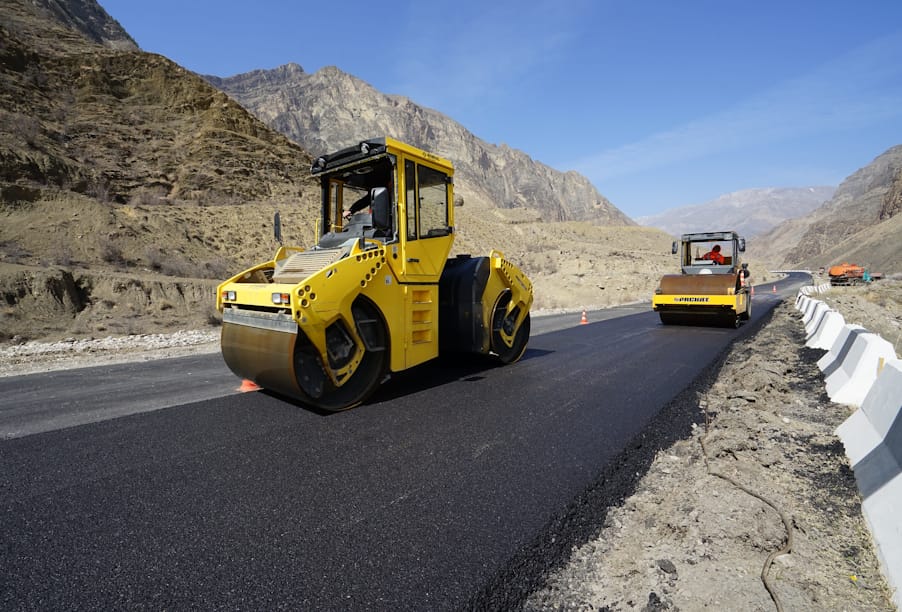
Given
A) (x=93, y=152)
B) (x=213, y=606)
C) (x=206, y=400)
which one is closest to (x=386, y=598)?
(x=213, y=606)

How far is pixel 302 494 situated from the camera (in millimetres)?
2885

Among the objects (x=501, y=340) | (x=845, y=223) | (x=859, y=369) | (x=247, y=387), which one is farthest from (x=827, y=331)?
(x=845, y=223)

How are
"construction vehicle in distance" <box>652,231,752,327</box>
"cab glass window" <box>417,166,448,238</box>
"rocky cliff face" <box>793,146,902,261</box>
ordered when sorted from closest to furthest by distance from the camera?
"cab glass window" <box>417,166,448,238</box> < "construction vehicle in distance" <box>652,231,752,327</box> < "rocky cliff face" <box>793,146,902,261</box>

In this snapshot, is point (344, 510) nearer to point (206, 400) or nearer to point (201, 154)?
point (206, 400)

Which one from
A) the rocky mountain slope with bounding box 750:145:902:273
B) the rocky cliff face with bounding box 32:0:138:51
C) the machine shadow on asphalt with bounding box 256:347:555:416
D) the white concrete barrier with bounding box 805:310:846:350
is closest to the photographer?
the machine shadow on asphalt with bounding box 256:347:555:416

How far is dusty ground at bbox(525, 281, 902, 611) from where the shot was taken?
1944 millimetres

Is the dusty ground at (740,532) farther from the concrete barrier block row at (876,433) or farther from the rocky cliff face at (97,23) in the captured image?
the rocky cliff face at (97,23)

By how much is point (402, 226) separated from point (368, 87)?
102850 millimetres

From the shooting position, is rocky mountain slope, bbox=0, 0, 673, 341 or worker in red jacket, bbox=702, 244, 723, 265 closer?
worker in red jacket, bbox=702, 244, 723, 265

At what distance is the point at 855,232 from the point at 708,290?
104797 mm

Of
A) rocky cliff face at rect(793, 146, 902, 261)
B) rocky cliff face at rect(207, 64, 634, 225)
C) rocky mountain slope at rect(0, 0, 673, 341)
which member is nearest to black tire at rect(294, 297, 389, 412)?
rocky mountain slope at rect(0, 0, 673, 341)

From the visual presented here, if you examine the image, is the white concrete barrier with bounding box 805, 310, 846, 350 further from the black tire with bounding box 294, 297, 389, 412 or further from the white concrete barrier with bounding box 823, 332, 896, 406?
the black tire with bounding box 294, 297, 389, 412

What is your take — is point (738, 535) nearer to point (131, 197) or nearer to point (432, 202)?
point (432, 202)

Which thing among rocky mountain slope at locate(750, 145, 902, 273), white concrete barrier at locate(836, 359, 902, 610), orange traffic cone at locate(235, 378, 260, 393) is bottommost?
orange traffic cone at locate(235, 378, 260, 393)
